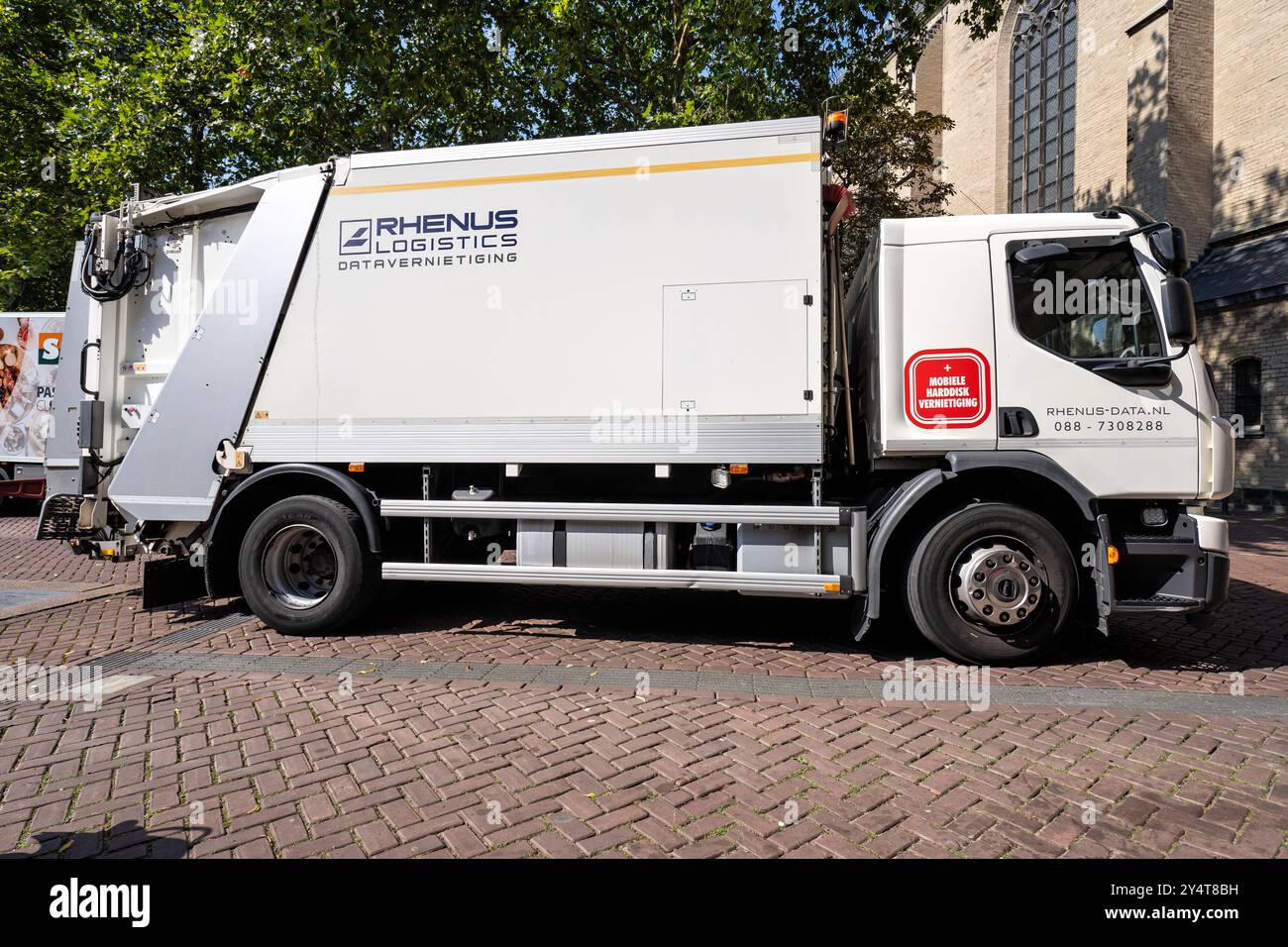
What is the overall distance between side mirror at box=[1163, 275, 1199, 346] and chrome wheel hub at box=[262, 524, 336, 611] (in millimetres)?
5902

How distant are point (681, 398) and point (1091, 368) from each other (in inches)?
104

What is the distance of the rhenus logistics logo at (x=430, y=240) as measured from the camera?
4863 millimetres

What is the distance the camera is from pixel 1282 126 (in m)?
15.5

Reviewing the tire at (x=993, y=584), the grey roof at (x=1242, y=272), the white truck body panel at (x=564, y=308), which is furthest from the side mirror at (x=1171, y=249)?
the grey roof at (x=1242, y=272)

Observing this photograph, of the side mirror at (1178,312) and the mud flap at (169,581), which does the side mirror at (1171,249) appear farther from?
the mud flap at (169,581)

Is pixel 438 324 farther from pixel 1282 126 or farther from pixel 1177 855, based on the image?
pixel 1282 126

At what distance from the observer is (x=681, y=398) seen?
4.62m

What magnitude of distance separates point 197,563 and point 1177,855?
6.32 m

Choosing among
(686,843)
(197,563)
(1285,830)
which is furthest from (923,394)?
(197,563)

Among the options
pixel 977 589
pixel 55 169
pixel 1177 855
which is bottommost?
pixel 1177 855

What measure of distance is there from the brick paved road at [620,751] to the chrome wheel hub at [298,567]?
0.38m

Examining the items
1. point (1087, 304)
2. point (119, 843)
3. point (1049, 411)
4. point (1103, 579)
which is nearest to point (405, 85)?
point (1087, 304)

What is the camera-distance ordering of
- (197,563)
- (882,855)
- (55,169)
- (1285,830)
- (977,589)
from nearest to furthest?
(882,855) → (1285,830) → (977,589) → (197,563) → (55,169)

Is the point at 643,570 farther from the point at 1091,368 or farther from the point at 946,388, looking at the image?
the point at 1091,368
